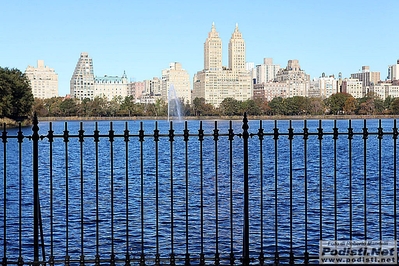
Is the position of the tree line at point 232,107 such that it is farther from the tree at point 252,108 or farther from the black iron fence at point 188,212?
the black iron fence at point 188,212

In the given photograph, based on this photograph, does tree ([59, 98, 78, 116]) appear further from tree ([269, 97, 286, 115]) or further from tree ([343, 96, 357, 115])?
tree ([343, 96, 357, 115])

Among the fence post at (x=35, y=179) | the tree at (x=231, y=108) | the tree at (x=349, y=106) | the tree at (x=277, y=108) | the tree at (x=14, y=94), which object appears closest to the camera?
the fence post at (x=35, y=179)

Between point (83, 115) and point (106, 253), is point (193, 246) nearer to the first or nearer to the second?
point (106, 253)

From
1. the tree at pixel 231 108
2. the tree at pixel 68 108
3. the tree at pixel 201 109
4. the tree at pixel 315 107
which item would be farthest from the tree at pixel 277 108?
the tree at pixel 68 108

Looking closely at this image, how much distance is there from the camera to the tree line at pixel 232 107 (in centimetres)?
16725

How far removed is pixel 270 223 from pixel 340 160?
2621cm

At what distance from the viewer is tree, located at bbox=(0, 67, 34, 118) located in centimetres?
8488

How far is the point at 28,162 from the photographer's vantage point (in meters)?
41.2

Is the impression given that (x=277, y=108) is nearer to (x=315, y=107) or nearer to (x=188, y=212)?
(x=315, y=107)

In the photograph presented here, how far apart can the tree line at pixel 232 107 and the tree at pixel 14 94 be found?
67.5 meters

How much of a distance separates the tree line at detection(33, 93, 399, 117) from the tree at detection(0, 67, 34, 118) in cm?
6752

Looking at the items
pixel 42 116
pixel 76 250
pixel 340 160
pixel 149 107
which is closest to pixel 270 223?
pixel 76 250

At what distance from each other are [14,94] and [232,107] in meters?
95.9

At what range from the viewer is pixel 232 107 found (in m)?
180
